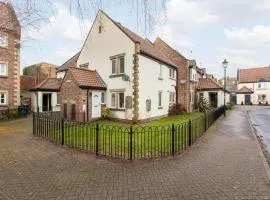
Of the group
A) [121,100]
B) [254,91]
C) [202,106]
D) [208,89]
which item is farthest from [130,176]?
[254,91]

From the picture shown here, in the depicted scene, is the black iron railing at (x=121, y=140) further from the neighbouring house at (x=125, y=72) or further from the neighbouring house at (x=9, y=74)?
the neighbouring house at (x=9, y=74)

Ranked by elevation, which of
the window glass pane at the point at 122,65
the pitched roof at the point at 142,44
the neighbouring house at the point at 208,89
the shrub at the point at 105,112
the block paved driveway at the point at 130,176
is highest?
the pitched roof at the point at 142,44

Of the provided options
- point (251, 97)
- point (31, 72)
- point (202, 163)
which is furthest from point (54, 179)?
point (251, 97)

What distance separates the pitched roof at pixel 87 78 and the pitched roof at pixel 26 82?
2513 cm

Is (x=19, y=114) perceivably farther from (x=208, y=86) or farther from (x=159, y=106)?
(x=208, y=86)

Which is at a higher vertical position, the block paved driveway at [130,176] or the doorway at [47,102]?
the doorway at [47,102]

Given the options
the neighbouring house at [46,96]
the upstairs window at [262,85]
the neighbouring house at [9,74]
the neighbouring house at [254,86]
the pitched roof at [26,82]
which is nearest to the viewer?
the neighbouring house at [9,74]

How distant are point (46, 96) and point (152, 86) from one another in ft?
52.7

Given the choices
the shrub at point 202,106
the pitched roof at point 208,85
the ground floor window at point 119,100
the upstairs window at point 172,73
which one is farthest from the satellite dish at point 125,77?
the pitched roof at point 208,85

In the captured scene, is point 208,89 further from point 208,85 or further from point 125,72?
point 125,72

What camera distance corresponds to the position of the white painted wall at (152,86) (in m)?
19.6

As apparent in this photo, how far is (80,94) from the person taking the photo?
18.6 metres

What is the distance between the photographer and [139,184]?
20.0ft

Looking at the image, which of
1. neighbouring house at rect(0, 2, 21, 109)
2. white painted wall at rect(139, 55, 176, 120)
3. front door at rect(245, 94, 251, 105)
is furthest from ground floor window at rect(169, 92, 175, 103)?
front door at rect(245, 94, 251, 105)
